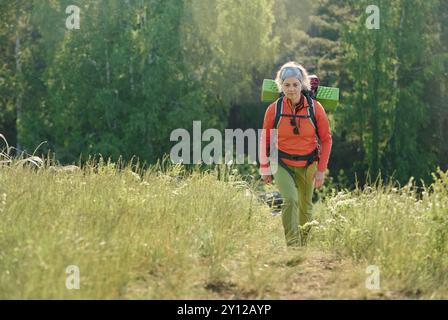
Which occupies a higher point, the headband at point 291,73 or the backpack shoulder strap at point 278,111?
the headband at point 291,73

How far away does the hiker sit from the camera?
5.77 metres

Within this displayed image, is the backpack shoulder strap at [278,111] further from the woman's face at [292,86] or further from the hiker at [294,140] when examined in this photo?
the woman's face at [292,86]

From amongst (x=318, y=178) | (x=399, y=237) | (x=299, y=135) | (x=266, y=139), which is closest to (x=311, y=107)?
(x=299, y=135)

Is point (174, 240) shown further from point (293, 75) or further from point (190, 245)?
point (293, 75)

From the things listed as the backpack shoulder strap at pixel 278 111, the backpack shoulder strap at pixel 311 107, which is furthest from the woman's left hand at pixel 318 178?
the backpack shoulder strap at pixel 278 111

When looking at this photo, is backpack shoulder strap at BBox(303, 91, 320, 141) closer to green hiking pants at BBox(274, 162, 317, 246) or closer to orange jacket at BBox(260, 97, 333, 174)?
orange jacket at BBox(260, 97, 333, 174)

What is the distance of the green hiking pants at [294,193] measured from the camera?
18.9ft

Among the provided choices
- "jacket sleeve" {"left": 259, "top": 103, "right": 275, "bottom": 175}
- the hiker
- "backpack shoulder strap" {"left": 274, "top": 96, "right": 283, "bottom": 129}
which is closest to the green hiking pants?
the hiker

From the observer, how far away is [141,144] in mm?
24031

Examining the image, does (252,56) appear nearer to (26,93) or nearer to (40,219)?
(26,93)

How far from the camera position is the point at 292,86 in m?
5.69

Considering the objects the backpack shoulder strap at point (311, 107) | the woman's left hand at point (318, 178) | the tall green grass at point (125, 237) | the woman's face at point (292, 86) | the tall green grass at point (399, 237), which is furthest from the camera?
the woman's left hand at point (318, 178)

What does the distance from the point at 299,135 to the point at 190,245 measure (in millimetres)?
1523

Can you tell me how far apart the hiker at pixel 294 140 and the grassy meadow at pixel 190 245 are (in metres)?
0.28
